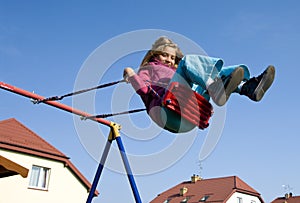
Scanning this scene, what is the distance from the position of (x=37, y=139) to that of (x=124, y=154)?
11.7 meters

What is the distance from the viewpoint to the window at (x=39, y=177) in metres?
15.3

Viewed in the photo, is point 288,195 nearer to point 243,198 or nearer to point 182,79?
point 243,198

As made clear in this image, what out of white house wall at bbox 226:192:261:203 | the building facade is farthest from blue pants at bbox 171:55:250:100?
white house wall at bbox 226:192:261:203

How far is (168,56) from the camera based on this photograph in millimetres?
5219

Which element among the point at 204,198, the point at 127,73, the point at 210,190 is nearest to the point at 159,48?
the point at 127,73

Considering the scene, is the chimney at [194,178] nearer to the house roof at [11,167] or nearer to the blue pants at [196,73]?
the house roof at [11,167]

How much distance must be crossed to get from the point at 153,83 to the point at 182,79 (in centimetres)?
39

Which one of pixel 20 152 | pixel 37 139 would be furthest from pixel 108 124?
pixel 37 139

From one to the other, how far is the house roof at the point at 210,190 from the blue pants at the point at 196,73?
2283cm

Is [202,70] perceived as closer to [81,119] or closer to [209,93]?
[209,93]

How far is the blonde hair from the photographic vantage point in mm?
5207

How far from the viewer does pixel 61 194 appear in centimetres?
1602

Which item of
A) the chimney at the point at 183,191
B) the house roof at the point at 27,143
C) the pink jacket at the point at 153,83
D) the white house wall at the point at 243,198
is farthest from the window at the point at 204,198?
the pink jacket at the point at 153,83

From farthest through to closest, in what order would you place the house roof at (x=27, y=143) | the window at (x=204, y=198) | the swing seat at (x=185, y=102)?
the window at (x=204, y=198) < the house roof at (x=27, y=143) < the swing seat at (x=185, y=102)
